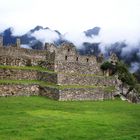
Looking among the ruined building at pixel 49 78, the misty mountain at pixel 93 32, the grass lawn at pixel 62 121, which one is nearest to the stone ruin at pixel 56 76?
the ruined building at pixel 49 78

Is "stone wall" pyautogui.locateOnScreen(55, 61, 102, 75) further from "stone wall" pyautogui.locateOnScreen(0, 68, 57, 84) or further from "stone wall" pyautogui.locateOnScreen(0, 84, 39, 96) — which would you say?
"stone wall" pyautogui.locateOnScreen(0, 84, 39, 96)

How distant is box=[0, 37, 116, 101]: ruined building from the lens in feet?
119

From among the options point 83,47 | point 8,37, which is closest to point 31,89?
point 8,37

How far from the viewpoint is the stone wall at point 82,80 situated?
38781mm

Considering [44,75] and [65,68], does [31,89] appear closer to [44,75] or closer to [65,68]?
[44,75]

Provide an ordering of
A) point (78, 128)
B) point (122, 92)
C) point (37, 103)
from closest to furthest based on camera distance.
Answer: point (78, 128) < point (37, 103) < point (122, 92)

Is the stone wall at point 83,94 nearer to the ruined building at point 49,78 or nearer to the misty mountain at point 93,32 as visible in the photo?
the ruined building at point 49,78

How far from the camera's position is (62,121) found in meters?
24.7

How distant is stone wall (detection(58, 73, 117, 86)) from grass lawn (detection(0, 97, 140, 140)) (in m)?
5.77

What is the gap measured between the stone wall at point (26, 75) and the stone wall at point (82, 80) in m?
0.75

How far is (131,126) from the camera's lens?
25.2 m

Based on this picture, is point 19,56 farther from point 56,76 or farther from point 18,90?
point 18,90

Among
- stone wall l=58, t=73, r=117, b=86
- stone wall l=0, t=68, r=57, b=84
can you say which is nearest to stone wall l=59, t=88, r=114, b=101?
stone wall l=58, t=73, r=117, b=86

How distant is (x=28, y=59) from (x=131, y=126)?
18.7 m
